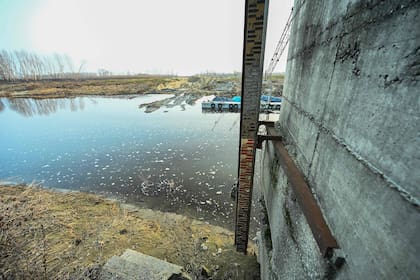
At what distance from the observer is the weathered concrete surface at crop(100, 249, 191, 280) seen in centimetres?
295

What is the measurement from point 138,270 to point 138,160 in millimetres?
7343

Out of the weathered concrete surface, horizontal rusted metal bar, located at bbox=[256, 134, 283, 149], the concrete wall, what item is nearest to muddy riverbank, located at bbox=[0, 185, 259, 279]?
the weathered concrete surface

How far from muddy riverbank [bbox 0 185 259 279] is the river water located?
0.68 m

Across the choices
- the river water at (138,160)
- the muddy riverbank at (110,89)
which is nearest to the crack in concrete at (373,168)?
the river water at (138,160)

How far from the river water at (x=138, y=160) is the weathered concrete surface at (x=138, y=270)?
10.4 ft

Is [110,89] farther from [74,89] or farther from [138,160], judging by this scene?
[138,160]

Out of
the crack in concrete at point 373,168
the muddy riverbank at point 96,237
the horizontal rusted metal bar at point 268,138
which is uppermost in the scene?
the crack in concrete at point 373,168

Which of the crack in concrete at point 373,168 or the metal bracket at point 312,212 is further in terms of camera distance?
the metal bracket at point 312,212

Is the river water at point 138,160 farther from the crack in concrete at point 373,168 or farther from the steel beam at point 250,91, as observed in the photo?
the crack in concrete at point 373,168

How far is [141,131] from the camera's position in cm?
1386

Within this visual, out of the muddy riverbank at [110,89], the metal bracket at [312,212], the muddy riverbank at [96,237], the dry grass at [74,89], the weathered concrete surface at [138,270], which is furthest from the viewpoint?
the dry grass at [74,89]

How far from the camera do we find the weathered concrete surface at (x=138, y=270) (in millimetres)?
2951

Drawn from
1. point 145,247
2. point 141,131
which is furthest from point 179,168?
point 141,131

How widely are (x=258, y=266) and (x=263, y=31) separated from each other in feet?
16.3
